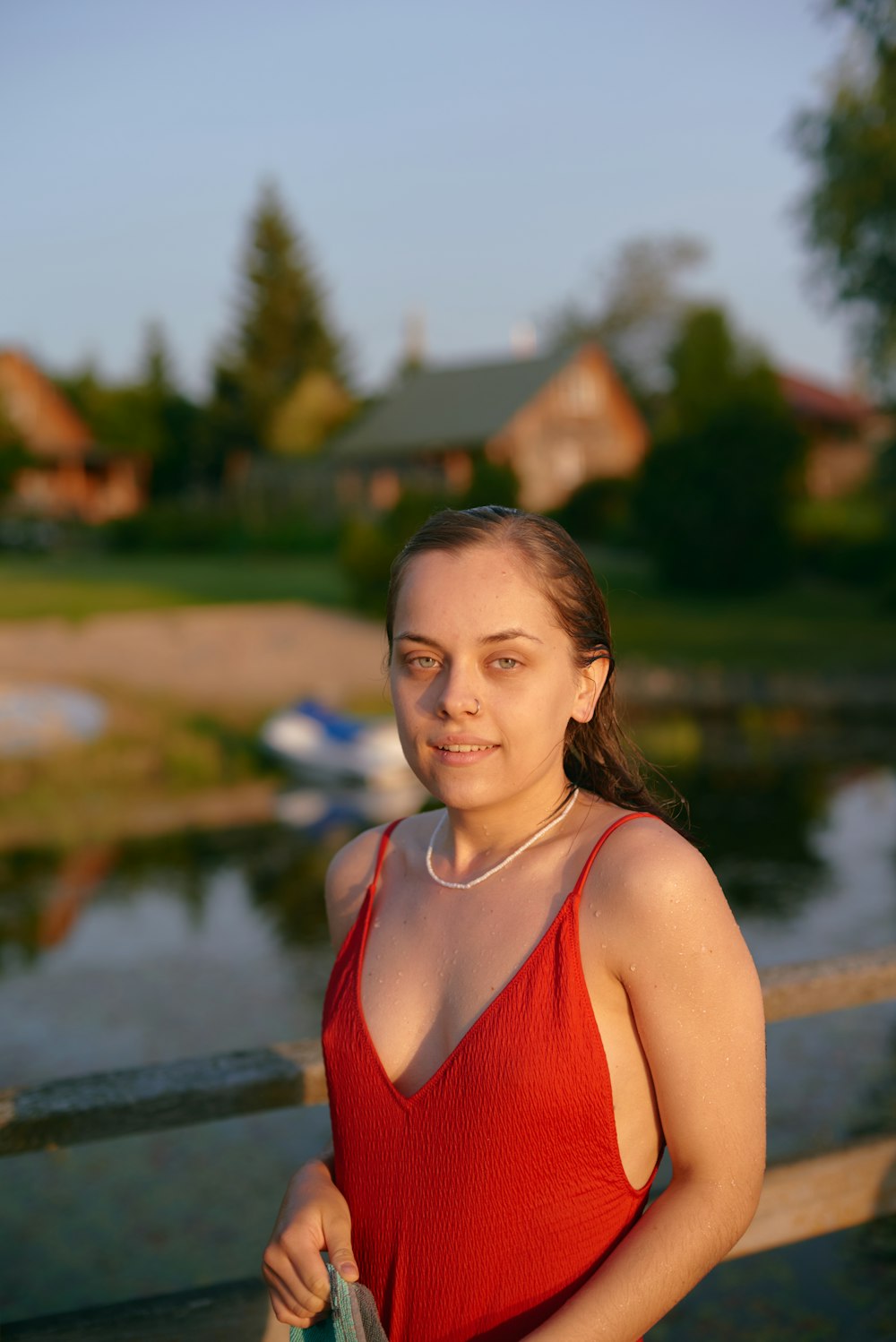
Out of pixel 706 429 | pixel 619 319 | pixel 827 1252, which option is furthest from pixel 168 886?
pixel 619 319

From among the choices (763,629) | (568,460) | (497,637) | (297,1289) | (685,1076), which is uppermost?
(497,637)

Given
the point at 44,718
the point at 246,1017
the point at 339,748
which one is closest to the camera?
the point at 246,1017

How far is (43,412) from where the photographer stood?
4941 cm

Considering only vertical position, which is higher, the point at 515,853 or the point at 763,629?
the point at 515,853

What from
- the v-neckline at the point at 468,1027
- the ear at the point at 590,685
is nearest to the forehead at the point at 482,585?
the ear at the point at 590,685

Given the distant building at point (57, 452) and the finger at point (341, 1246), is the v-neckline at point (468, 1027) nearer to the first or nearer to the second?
the finger at point (341, 1246)

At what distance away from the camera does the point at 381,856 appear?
1.86 m

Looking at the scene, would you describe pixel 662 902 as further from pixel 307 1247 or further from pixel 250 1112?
pixel 250 1112

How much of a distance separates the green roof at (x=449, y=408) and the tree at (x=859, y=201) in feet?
79.1

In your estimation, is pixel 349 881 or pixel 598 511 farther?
pixel 598 511

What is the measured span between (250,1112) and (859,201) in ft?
58.3

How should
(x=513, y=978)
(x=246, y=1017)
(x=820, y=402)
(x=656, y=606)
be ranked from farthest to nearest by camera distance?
(x=820, y=402)
(x=656, y=606)
(x=246, y=1017)
(x=513, y=978)

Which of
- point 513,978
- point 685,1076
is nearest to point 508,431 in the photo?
point 513,978

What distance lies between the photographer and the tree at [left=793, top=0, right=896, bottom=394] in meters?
Answer: 16.7
